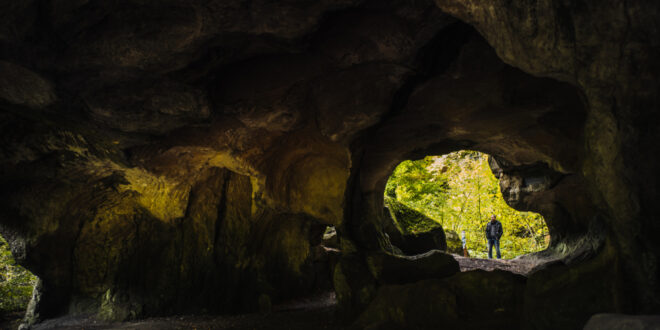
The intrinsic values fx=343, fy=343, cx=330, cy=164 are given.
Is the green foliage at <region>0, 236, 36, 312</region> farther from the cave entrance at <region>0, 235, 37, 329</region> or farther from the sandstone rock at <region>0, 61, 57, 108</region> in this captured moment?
the sandstone rock at <region>0, 61, 57, 108</region>

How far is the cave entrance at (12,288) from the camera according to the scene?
9.96 metres

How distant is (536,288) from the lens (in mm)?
4359

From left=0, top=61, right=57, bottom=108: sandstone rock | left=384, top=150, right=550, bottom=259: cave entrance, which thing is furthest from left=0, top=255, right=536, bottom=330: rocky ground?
left=384, top=150, right=550, bottom=259: cave entrance

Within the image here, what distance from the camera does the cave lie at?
122 inches

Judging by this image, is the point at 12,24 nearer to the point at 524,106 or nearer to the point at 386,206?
the point at 524,106

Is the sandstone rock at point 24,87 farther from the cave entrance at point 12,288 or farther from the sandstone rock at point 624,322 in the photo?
the cave entrance at point 12,288

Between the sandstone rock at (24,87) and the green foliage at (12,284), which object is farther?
the green foliage at (12,284)

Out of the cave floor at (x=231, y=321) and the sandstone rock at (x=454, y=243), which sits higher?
the sandstone rock at (x=454, y=243)

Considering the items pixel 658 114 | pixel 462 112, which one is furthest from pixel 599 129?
pixel 462 112

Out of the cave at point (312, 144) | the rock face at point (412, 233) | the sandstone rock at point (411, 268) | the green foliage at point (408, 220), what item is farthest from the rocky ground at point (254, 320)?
the green foliage at point (408, 220)

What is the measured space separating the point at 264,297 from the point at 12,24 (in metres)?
7.18

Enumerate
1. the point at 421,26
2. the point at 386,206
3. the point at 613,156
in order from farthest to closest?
1. the point at 386,206
2. the point at 421,26
3. the point at 613,156

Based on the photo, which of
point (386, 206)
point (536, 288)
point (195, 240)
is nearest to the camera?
point (536, 288)

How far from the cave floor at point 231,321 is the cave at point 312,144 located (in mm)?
327
